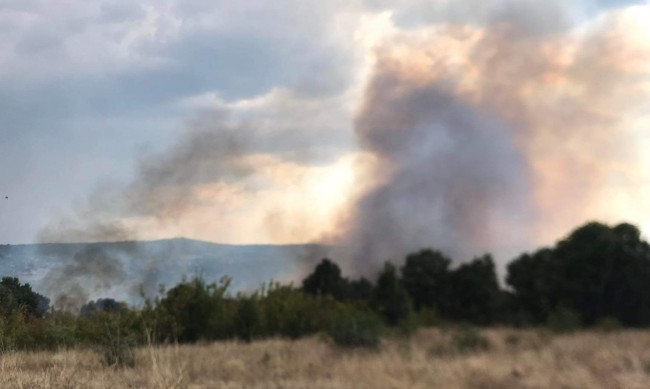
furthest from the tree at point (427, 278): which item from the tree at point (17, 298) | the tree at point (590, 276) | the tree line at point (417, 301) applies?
the tree at point (17, 298)

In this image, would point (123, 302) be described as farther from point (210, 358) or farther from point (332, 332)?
point (332, 332)

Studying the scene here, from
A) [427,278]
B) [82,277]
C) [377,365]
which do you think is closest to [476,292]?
[427,278]

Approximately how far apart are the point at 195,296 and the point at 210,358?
827 centimetres

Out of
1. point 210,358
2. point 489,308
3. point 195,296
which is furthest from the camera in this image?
point 195,296

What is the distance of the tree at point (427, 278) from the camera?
70.4 ft

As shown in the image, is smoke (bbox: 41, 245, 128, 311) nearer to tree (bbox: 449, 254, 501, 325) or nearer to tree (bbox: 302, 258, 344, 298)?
tree (bbox: 302, 258, 344, 298)

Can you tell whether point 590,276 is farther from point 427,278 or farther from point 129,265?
point 129,265

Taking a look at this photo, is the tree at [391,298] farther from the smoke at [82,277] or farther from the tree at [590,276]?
the smoke at [82,277]

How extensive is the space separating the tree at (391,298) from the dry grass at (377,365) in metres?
2.19

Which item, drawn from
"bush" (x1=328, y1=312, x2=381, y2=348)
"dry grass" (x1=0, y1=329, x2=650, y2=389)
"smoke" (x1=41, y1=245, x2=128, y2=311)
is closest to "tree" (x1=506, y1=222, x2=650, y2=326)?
"dry grass" (x1=0, y1=329, x2=650, y2=389)

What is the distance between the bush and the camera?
2175cm

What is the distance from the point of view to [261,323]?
26172 millimetres

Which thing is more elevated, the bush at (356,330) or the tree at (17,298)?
the tree at (17,298)

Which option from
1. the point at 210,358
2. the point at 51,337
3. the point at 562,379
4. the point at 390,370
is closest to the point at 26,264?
the point at 51,337
